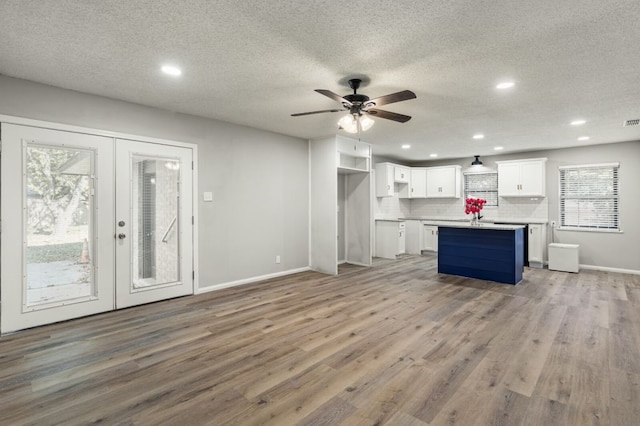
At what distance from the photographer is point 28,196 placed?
331cm

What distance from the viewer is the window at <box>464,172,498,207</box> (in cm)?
789

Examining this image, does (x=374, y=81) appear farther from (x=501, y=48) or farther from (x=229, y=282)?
(x=229, y=282)

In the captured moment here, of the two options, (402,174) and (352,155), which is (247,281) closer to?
(352,155)

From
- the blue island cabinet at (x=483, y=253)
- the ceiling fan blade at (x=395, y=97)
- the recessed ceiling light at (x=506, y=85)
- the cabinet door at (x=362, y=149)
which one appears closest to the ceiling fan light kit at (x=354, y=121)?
the ceiling fan blade at (x=395, y=97)

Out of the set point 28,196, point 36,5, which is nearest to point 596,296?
point 36,5

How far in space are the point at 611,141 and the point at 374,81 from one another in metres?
5.85

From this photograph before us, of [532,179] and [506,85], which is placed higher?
[506,85]

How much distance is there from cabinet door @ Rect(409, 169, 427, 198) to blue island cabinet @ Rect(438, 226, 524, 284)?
3.03 m

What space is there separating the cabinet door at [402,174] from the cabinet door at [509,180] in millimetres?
2226

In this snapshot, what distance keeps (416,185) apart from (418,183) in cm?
8

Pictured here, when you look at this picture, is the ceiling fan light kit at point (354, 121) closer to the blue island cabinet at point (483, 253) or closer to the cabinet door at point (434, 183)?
the blue island cabinet at point (483, 253)

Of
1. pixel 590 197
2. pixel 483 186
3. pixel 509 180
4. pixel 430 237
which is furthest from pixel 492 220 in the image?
pixel 590 197

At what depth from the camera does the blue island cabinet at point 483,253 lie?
5152 mm

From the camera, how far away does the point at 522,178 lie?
7.12m
